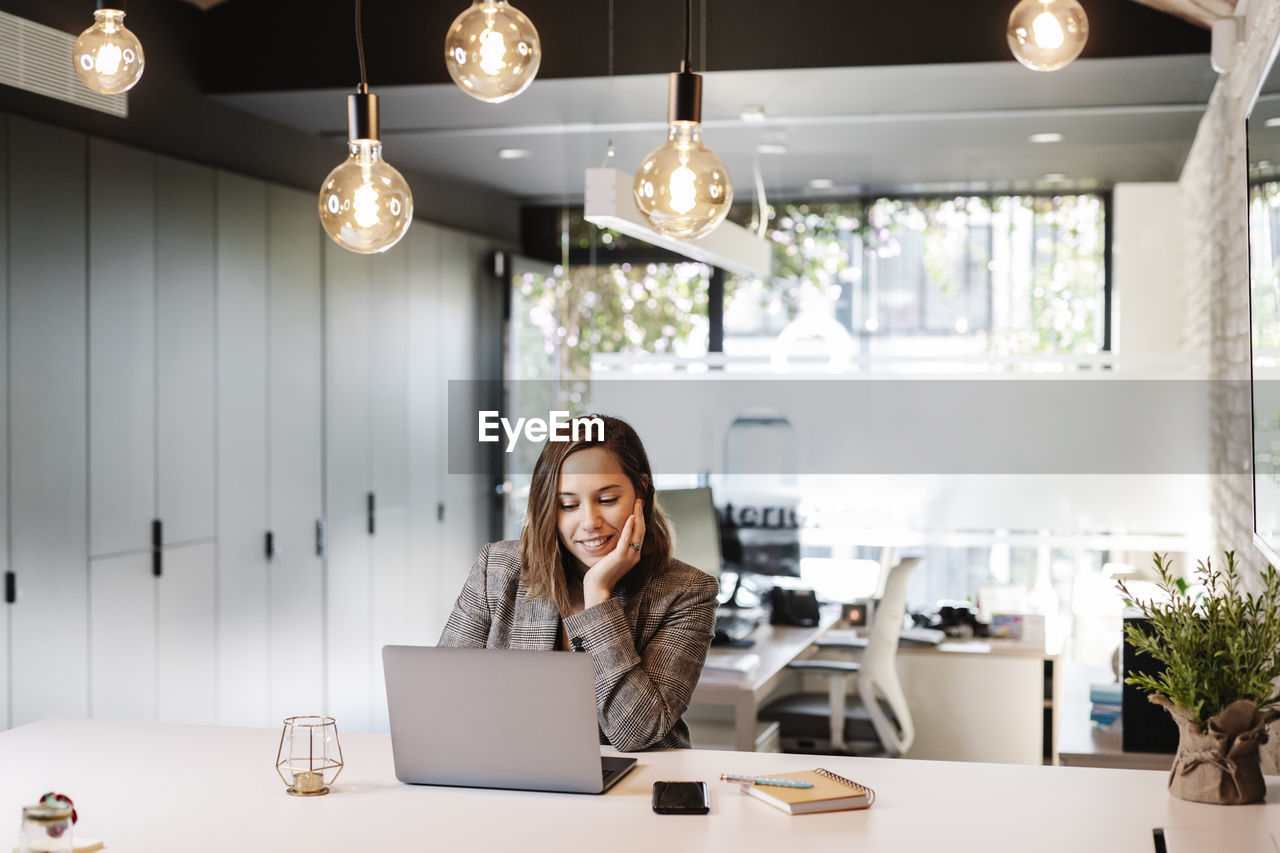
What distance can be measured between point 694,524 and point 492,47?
2.79 meters

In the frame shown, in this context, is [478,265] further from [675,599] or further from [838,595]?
[675,599]

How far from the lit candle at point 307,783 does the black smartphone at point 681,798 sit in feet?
1.72

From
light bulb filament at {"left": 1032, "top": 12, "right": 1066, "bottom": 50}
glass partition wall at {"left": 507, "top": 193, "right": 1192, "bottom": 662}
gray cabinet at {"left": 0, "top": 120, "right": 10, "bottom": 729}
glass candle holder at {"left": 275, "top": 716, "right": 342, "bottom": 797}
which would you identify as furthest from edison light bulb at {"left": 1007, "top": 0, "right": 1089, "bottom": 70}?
gray cabinet at {"left": 0, "top": 120, "right": 10, "bottom": 729}

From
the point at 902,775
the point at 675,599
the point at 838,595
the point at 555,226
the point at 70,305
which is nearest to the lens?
the point at 902,775

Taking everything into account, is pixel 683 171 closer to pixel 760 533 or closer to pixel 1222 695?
pixel 1222 695

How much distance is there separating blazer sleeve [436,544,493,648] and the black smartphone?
0.70m

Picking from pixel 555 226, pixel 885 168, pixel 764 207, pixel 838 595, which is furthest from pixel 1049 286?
pixel 555 226

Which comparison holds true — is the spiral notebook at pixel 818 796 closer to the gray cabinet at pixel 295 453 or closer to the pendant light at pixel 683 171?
the pendant light at pixel 683 171

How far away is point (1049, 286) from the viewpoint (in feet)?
15.3

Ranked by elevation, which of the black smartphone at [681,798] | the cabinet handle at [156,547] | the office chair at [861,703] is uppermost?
the cabinet handle at [156,547]

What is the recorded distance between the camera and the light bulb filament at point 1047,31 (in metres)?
2.41

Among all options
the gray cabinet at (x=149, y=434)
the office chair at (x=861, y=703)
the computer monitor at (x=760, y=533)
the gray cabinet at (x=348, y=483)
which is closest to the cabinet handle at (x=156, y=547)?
the gray cabinet at (x=149, y=434)

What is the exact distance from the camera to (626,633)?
2387 millimetres

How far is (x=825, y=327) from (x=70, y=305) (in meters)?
2.61
